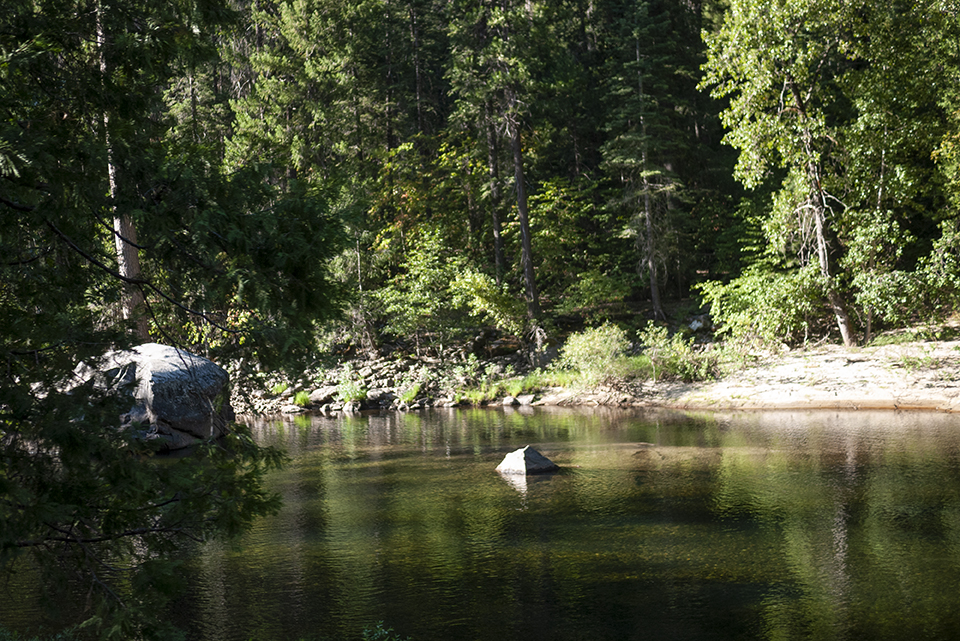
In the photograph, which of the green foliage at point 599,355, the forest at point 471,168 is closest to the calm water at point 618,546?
the forest at point 471,168

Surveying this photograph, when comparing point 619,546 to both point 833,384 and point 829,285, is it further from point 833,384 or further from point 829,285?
point 829,285

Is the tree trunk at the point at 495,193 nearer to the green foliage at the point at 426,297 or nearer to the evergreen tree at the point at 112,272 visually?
the green foliage at the point at 426,297

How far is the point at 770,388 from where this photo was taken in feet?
68.5

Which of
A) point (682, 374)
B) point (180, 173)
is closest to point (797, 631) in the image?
point (180, 173)

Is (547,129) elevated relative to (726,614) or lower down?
elevated

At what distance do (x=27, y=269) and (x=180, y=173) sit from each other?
1226 millimetres

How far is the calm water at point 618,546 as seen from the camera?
714 centimetres

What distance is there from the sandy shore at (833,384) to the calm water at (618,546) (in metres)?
2.70

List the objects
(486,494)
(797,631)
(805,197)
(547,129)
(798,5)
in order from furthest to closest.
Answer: (547,129) < (805,197) < (798,5) < (486,494) < (797,631)

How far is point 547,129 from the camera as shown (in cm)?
3145

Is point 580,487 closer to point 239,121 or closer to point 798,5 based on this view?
point 798,5

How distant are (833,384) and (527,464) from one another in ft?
34.1

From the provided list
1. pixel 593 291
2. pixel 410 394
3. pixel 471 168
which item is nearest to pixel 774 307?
pixel 593 291

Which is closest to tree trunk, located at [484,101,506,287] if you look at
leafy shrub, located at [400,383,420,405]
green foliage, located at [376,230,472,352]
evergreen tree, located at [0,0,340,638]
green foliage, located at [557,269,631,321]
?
green foliage, located at [376,230,472,352]
